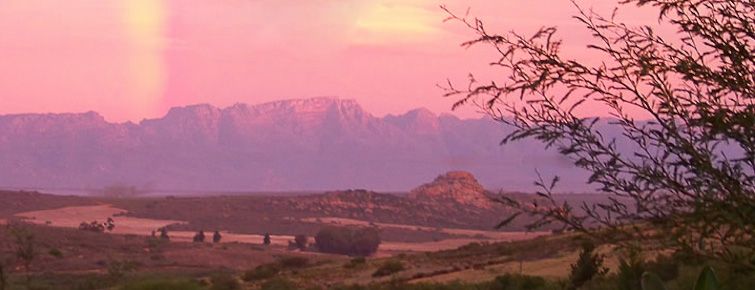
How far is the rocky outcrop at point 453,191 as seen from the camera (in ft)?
420

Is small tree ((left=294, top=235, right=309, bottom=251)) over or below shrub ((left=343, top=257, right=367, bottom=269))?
over

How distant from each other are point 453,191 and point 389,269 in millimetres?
100109

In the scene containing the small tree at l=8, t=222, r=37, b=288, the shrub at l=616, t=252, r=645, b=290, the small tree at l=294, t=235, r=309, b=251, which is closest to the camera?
the shrub at l=616, t=252, r=645, b=290

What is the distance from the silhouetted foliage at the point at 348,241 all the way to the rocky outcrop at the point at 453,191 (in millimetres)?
50375

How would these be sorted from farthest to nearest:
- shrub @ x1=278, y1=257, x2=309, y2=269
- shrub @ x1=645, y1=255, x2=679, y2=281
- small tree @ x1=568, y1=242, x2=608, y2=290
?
shrub @ x1=278, y1=257, x2=309, y2=269
small tree @ x1=568, y1=242, x2=608, y2=290
shrub @ x1=645, y1=255, x2=679, y2=281

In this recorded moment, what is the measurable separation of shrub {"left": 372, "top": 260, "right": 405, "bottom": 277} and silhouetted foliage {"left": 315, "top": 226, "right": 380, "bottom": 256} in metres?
39.7

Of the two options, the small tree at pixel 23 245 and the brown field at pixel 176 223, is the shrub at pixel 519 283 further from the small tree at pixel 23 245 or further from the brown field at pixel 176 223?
the brown field at pixel 176 223

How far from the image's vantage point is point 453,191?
13075cm

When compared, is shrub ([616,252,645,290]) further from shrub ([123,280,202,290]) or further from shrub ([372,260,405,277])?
shrub ([372,260,405,277])

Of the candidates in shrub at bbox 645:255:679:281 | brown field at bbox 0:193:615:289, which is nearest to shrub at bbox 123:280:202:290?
brown field at bbox 0:193:615:289

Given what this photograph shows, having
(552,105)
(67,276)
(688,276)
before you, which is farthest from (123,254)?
(552,105)

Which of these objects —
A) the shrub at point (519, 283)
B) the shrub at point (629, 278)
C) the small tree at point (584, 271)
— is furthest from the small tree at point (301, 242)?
the shrub at point (629, 278)

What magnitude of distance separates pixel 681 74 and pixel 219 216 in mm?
104142

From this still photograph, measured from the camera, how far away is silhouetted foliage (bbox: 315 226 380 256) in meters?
71.8
